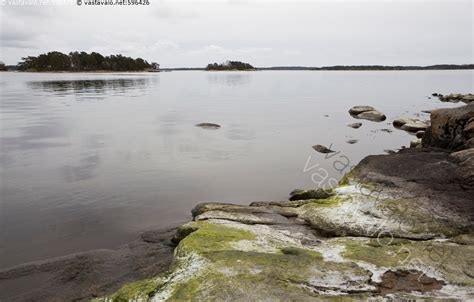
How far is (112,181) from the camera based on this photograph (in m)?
19.3

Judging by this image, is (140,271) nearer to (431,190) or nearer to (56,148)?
(431,190)

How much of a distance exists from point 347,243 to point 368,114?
134ft

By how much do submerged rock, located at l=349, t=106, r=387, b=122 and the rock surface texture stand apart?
31.1 metres

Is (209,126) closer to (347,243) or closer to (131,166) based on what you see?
(131,166)

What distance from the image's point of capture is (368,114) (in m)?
48.2

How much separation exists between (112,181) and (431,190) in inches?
562

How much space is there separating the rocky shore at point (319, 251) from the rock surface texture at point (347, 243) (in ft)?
0.08

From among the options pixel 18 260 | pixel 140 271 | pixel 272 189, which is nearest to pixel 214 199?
pixel 272 189

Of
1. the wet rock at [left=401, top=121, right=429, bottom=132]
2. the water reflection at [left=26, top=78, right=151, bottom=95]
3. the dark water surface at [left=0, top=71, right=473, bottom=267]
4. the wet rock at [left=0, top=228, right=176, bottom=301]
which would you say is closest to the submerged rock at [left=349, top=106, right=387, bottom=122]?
the dark water surface at [left=0, top=71, right=473, bottom=267]

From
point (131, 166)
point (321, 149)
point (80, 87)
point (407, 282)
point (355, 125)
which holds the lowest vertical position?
point (321, 149)

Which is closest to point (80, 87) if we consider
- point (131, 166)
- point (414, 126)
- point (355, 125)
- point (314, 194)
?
point (355, 125)

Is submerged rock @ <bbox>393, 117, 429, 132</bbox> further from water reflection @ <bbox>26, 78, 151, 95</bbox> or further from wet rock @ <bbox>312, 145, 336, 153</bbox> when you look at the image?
water reflection @ <bbox>26, 78, 151, 95</bbox>

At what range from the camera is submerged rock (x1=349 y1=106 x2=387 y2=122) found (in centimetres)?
4612

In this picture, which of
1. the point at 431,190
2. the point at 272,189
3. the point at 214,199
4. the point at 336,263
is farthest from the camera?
the point at 272,189
